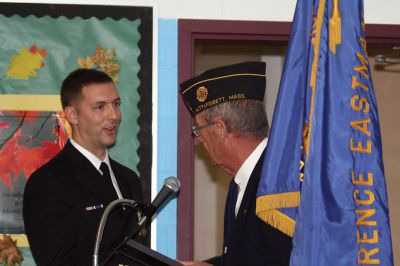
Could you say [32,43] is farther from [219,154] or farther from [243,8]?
[219,154]

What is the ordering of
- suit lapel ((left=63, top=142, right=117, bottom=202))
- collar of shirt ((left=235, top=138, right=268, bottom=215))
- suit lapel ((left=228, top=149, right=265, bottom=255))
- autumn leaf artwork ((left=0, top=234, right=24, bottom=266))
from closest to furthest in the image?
suit lapel ((left=228, top=149, right=265, bottom=255)) < collar of shirt ((left=235, top=138, right=268, bottom=215)) < suit lapel ((left=63, top=142, right=117, bottom=202)) < autumn leaf artwork ((left=0, top=234, right=24, bottom=266))

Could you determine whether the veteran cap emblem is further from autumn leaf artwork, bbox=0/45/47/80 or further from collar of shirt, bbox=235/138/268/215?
autumn leaf artwork, bbox=0/45/47/80

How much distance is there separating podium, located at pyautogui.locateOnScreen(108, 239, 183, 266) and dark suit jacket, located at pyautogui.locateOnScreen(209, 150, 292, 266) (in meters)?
0.24

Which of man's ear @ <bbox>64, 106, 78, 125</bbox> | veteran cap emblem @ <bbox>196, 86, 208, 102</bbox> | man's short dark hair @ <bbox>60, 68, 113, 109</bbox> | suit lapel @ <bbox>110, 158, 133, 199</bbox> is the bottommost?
suit lapel @ <bbox>110, 158, 133, 199</bbox>

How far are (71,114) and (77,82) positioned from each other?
0.13 m

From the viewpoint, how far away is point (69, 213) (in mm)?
2586

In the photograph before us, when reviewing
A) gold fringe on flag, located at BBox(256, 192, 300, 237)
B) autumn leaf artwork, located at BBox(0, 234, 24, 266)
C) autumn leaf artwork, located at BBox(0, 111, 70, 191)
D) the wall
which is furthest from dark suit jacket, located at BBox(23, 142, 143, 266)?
the wall

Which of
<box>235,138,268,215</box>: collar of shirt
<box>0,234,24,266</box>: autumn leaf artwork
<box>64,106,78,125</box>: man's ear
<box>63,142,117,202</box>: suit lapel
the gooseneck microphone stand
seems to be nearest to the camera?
the gooseneck microphone stand

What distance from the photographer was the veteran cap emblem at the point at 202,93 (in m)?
2.46

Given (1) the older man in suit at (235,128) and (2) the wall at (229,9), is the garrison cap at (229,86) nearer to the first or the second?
(1) the older man in suit at (235,128)

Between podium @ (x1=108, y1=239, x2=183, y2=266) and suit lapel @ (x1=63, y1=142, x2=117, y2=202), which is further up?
suit lapel @ (x1=63, y1=142, x2=117, y2=202)

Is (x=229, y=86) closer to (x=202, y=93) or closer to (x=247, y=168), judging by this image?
(x=202, y=93)

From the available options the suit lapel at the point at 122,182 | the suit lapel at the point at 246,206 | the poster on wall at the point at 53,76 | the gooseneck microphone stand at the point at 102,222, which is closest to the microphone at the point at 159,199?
the gooseneck microphone stand at the point at 102,222

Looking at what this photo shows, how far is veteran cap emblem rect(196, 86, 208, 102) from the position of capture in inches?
97.0
